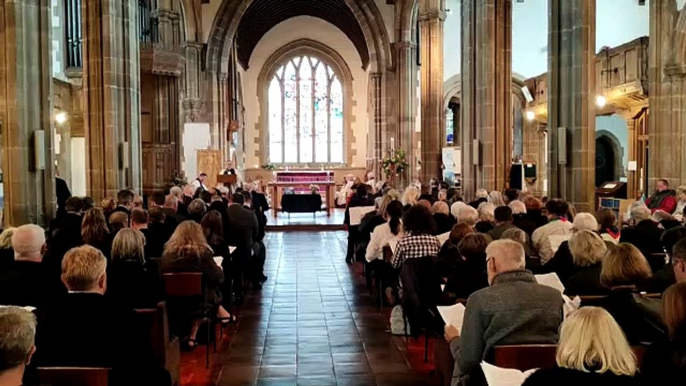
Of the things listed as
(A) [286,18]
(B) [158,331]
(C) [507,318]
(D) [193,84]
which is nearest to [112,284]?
(B) [158,331]

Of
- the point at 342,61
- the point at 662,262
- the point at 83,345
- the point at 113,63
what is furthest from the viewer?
the point at 342,61

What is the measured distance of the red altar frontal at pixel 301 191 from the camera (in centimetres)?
1933

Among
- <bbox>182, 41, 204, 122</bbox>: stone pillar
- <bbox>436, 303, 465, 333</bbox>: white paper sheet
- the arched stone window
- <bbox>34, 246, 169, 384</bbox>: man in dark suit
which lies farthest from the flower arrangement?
<bbox>34, 246, 169, 384</bbox>: man in dark suit

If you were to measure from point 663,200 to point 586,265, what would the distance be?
6.67 metres

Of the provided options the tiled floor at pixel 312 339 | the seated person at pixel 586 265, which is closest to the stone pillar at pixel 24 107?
the tiled floor at pixel 312 339

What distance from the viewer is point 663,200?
34.9 feet

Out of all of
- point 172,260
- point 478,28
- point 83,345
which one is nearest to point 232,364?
point 172,260

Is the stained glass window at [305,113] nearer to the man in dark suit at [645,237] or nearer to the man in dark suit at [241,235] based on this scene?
the man in dark suit at [241,235]

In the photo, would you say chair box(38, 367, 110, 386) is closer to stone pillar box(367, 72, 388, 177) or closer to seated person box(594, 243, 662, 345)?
seated person box(594, 243, 662, 345)

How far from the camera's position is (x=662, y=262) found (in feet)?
21.2

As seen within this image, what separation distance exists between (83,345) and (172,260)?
98.0 inches

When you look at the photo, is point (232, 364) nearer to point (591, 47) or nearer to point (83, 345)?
point (83, 345)

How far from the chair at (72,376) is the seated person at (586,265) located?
9.97 ft

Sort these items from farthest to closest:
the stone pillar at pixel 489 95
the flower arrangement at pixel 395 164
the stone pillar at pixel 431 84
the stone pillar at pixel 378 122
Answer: the stone pillar at pixel 378 122
the flower arrangement at pixel 395 164
the stone pillar at pixel 431 84
the stone pillar at pixel 489 95
